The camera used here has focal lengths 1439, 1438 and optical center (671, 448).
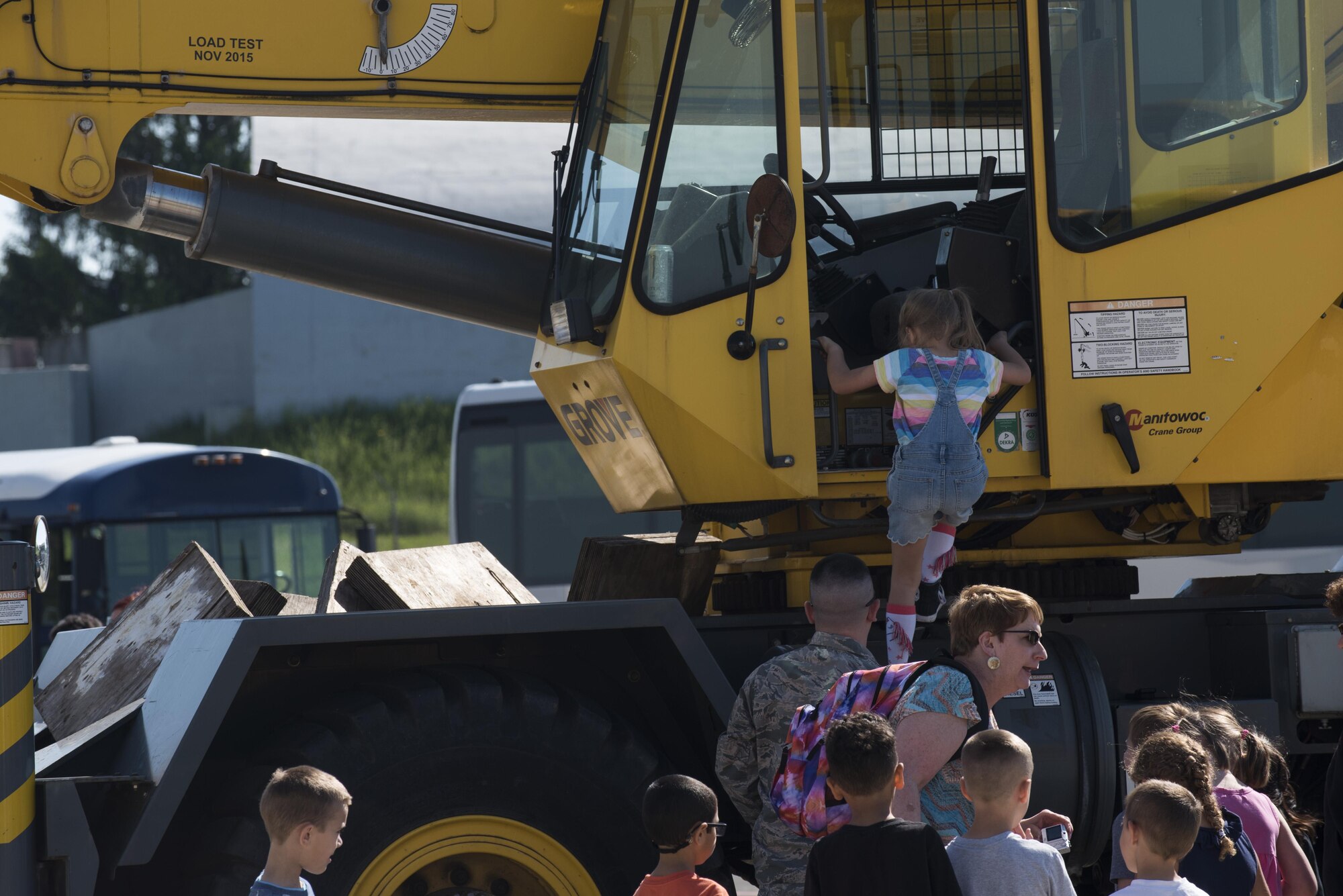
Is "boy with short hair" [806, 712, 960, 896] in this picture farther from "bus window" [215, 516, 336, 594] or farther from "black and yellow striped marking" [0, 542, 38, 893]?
"bus window" [215, 516, 336, 594]

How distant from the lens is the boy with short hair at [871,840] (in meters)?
3.09

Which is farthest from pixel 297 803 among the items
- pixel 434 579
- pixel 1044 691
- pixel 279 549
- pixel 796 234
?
pixel 279 549

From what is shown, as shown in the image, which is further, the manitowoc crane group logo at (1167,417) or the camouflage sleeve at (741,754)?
the manitowoc crane group logo at (1167,417)

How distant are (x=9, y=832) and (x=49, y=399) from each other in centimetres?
2922

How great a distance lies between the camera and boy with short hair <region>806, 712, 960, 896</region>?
3.09 meters

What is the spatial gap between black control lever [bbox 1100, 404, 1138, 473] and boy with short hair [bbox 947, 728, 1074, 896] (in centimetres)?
170

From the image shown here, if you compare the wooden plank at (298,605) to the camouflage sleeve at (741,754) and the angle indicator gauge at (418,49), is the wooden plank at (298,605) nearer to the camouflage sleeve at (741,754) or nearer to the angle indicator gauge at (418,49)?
the camouflage sleeve at (741,754)

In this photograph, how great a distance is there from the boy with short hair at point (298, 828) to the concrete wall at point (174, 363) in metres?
31.5

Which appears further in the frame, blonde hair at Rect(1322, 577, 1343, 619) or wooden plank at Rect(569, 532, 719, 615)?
wooden plank at Rect(569, 532, 719, 615)

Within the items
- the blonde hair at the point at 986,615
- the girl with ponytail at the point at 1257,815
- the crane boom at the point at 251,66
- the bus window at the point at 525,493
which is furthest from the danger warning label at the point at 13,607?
the bus window at the point at 525,493

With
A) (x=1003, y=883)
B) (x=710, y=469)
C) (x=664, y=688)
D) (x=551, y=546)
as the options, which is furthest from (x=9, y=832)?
(x=551, y=546)

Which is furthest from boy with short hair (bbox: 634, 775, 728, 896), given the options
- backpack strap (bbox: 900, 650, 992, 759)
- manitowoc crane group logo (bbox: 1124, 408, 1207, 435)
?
A: manitowoc crane group logo (bbox: 1124, 408, 1207, 435)

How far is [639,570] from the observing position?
5.19m

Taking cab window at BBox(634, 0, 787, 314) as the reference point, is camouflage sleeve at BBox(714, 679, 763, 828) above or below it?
below
